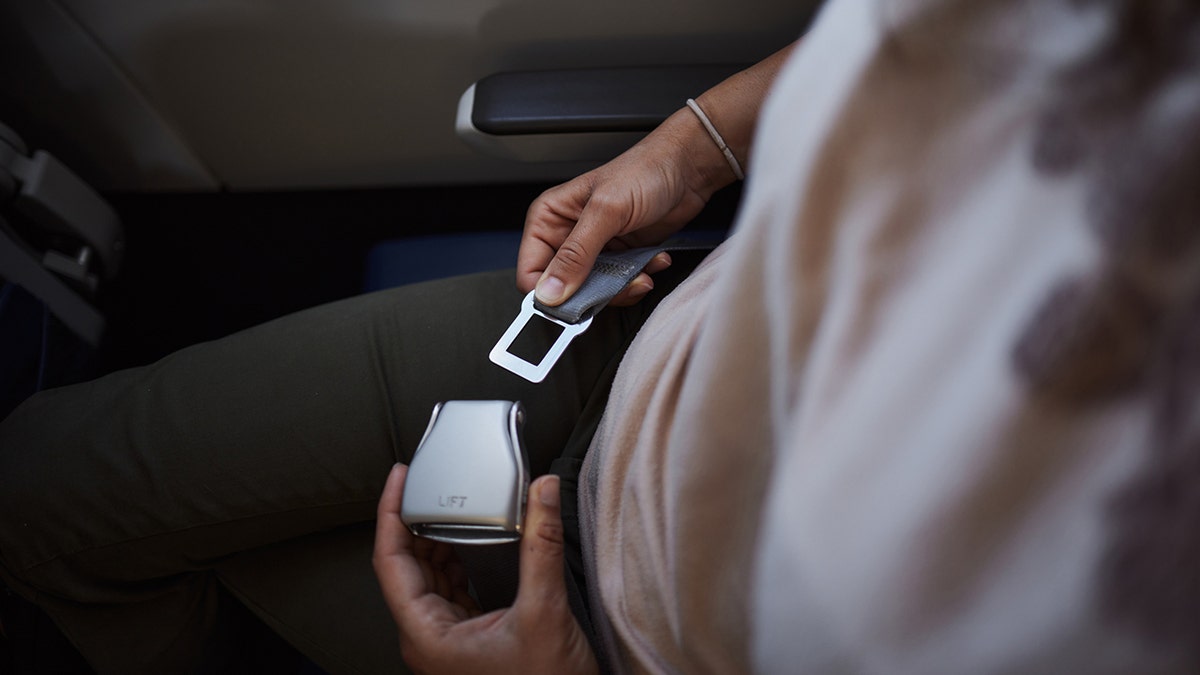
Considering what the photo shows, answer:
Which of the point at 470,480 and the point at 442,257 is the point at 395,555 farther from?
the point at 442,257

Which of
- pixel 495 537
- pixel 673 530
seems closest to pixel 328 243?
pixel 495 537

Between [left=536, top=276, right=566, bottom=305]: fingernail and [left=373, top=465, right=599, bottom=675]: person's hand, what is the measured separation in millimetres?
182

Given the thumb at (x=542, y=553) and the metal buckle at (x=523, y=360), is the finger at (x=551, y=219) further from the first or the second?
the thumb at (x=542, y=553)

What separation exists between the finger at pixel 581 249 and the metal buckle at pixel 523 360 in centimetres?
3

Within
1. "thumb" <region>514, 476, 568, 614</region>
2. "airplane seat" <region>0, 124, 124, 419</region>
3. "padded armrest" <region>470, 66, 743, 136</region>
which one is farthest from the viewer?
"airplane seat" <region>0, 124, 124, 419</region>

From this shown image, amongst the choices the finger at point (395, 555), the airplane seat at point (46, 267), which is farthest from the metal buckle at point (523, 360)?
the airplane seat at point (46, 267)

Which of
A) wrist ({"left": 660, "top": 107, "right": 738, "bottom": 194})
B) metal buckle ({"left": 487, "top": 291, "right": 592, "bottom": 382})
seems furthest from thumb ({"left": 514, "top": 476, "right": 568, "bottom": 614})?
wrist ({"left": 660, "top": 107, "right": 738, "bottom": 194})

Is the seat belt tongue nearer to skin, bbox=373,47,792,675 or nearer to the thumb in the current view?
skin, bbox=373,47,792,675

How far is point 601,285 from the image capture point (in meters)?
0.67

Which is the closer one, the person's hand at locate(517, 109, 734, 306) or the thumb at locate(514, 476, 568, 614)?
the thumb at locate(514, 476, 568, 614)

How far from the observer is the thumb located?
492 millimetres

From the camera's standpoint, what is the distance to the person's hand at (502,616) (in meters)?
0.49

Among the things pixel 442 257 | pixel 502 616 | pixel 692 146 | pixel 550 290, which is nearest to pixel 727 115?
pixel 692 146

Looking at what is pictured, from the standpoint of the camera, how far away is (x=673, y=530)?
0.42 metres
